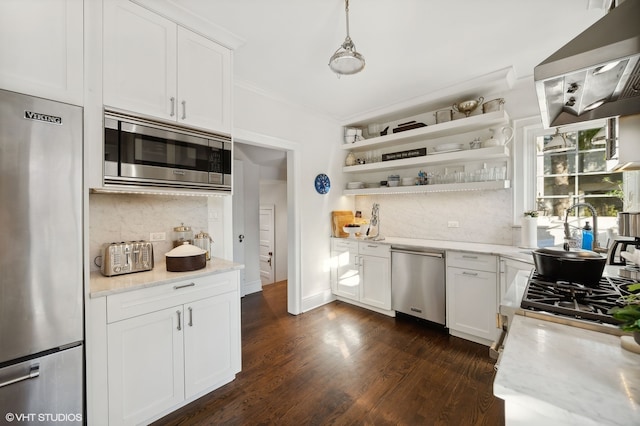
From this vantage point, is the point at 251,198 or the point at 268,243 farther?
the point at 268,243

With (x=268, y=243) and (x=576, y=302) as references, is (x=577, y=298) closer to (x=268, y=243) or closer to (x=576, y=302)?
(x=576, y=302)

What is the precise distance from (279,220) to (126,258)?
4.09 meters

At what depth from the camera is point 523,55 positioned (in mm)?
2396

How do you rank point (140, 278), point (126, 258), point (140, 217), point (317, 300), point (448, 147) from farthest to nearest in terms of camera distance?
1. point (317, 300)
2. point (448, 147)
3. point (140, 217)
4. point (126, 258)
5. point (140, 278)

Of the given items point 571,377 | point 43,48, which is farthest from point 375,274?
point 43,48

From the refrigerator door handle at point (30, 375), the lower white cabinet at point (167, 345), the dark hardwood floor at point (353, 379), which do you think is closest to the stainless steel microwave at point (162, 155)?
the lower white cabinet at point (167, 345)

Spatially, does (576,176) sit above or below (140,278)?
above

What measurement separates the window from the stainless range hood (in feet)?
5.99

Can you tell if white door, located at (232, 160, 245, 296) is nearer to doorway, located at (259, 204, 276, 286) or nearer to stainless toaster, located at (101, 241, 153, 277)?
doorway, located at (259, 204, 276, 286)

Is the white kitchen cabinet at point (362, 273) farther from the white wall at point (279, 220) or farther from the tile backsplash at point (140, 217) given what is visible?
the white wall at point (279, 220)

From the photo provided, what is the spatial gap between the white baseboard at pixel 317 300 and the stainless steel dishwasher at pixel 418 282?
3.12 feet

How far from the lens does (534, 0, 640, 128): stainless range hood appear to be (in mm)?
836

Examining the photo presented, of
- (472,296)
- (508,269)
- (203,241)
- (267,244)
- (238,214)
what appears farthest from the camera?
(267,244)

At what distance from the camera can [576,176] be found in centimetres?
271
